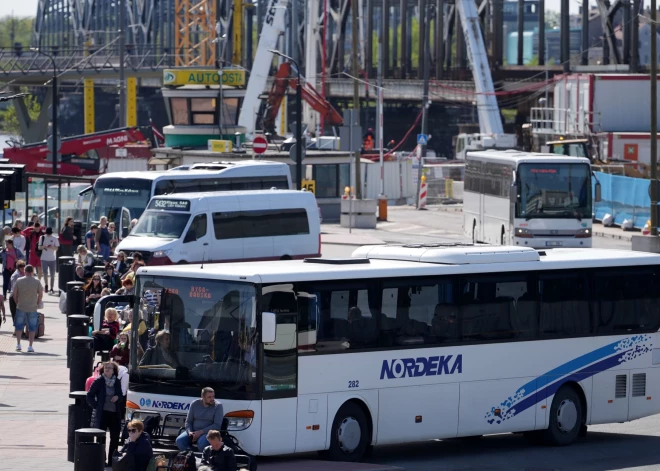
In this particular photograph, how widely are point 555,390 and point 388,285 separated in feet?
9.29

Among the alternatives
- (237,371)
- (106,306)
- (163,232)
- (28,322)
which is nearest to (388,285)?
(237,371)

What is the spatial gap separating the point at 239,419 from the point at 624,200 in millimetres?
41421

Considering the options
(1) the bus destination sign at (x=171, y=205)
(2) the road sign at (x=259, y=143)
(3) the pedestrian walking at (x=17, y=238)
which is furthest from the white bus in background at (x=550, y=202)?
(3) the pedestrian walking at (x=17, y=238)

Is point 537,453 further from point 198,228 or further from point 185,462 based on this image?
point 198,228

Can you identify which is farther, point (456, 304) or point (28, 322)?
point (28, 322)

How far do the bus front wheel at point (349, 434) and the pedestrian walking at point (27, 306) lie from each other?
31.1 ft

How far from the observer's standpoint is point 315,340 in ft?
45.9

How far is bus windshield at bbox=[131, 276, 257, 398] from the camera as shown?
43.9 ft

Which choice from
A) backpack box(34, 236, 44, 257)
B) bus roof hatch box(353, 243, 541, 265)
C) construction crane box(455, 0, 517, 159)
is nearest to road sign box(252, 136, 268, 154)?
backpack box(34, 236, 44, 257)

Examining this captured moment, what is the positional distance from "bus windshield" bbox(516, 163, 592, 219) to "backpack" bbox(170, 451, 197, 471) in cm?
2564

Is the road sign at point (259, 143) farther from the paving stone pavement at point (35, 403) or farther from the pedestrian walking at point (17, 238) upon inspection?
the paving stone pavement at point (35, 403)

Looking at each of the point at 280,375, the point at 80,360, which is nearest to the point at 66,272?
the point at 80,360

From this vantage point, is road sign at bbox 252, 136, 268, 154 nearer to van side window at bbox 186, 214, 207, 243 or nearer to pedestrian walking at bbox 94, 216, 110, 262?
pedestrian walking at bbox 94, 216, 110, 262

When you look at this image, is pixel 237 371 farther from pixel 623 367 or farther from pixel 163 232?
pixel 163 232
